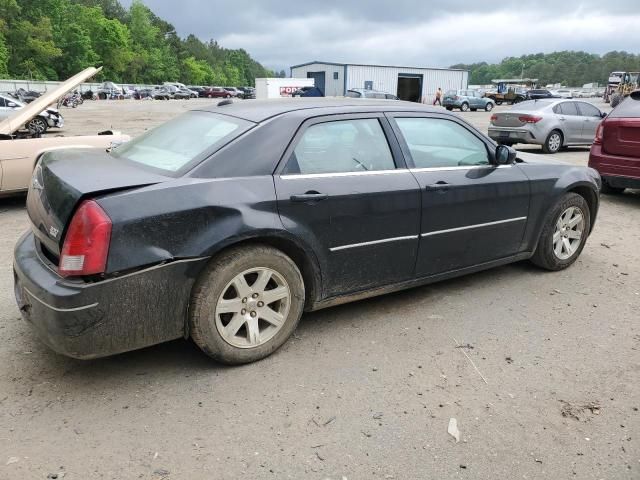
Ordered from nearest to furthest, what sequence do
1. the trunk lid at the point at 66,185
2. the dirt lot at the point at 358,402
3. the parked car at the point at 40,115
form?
the dirt lot at the point at 358,402
the trunk lid at the point at 66,185
the parked car at the point at 40,115

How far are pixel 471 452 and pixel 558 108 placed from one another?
45.1 feet

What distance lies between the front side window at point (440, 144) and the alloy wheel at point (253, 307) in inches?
55.7

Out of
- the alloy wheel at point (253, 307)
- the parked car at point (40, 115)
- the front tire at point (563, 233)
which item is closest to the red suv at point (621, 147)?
the front tire at point (563, 233)

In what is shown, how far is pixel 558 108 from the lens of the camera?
14.2m

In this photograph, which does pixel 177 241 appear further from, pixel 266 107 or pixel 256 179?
pixel 266 107

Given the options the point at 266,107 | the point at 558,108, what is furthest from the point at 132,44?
the point at 266,107

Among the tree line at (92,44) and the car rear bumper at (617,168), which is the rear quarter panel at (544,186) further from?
the tree line at (92,44)

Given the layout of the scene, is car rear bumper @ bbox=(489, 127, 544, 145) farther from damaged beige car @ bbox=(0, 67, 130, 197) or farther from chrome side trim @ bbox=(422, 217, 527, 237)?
damaged beige car @ bbox=(0, 67, 130, 197)

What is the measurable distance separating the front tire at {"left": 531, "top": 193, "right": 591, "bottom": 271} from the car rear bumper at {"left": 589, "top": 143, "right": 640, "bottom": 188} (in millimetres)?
3201

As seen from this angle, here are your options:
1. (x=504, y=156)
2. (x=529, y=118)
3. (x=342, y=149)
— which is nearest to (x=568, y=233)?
(x=504, y=156)

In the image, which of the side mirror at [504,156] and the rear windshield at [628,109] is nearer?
the side mirror at [504,156]

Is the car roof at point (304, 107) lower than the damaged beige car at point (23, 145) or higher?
higher

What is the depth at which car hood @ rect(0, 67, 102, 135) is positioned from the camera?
6211 millimetres

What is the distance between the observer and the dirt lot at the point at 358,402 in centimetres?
243
